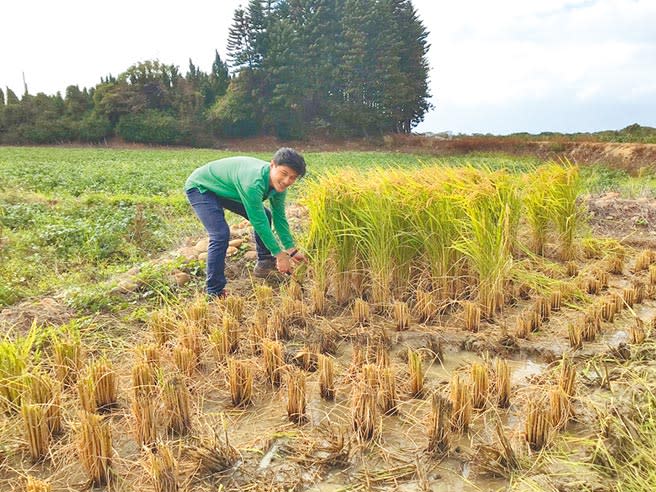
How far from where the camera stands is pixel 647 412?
6.63 feet

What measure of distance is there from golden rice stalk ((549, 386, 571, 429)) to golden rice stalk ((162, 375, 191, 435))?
1621mm

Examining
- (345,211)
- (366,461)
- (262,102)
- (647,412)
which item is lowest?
(366,461)

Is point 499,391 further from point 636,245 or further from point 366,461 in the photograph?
point 636,245

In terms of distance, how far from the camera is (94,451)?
1.81 meters

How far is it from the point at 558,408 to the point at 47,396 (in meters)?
2.36

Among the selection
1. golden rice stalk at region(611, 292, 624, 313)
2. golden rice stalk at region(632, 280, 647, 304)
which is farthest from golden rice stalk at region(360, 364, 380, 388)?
golden rice stalk at region(632, 280, 647, 304)

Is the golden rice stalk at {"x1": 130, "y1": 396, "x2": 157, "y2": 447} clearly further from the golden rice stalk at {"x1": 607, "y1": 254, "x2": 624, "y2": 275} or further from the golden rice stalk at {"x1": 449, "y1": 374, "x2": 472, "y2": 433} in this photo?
the golden rice stalk at {"x1": 607, "y1": 254, "x2": 624, "y2": 275}

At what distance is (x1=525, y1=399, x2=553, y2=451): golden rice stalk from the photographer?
1963 mm

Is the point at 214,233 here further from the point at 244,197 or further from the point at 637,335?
the point at 637,335

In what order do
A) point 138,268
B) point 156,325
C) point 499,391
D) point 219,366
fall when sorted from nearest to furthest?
1. point 499,391
2. point 219,366
3. point 156,325
4. point 138,268

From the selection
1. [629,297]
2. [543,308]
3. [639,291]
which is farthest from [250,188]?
[639,291]

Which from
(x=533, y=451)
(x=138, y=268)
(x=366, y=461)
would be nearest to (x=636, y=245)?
(x=533, y=451)

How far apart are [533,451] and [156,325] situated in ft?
7.47

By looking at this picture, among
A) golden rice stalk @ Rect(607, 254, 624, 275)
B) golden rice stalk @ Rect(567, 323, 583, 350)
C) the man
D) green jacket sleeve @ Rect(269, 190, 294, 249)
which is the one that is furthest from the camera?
golden rice stalk @ Rect(607, 254, 624, 275)
